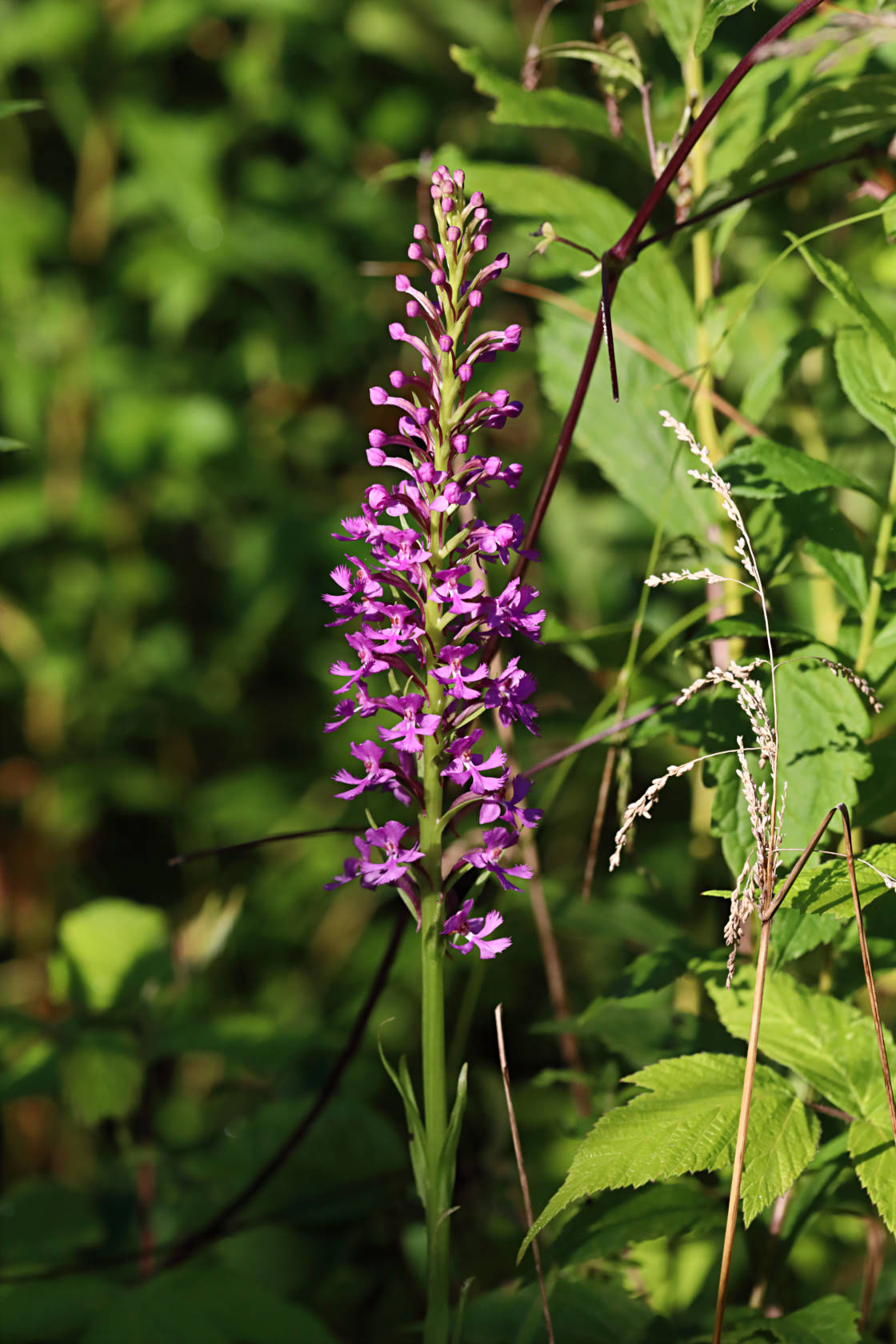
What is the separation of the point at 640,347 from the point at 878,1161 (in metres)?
1.05

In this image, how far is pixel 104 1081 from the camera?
5.40 feet

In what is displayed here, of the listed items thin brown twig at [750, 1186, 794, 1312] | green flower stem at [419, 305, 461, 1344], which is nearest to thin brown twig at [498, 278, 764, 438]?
green flower stem at [419, 305, 461, 1344]

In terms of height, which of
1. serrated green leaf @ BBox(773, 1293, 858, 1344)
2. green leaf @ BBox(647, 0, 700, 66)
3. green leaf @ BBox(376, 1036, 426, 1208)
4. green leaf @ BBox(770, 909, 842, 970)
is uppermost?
green leaf @ BBox(647, 0, 700, 66)

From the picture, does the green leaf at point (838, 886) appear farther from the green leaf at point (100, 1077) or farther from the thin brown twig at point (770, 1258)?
the green leaf at point (100, 1077)

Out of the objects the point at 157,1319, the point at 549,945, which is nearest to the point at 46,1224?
the point at 157,1319

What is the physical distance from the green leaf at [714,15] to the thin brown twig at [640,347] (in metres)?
0.37

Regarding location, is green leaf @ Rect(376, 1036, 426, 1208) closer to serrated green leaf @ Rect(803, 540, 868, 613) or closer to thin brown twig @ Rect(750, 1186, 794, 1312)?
thin brown twig @ Rect(750, 1186, 794, 1312)

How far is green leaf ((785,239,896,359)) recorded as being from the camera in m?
1.21

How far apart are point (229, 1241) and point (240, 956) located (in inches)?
45.9

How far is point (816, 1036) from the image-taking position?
4.03 ft

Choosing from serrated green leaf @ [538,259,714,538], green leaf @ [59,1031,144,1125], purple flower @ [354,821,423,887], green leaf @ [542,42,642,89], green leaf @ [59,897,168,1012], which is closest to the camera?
purple flower @ [354,821,423,887]

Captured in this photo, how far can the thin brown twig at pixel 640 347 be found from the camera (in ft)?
4.93

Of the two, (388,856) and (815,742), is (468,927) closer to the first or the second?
(388,856)

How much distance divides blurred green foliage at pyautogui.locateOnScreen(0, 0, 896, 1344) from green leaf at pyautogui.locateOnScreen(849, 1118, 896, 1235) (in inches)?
13.9
